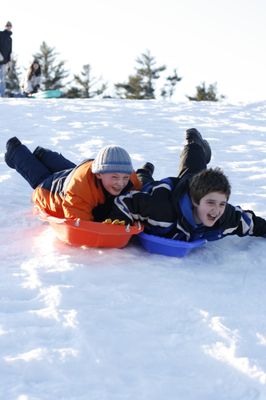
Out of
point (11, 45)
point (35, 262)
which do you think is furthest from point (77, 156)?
point (11, 45)

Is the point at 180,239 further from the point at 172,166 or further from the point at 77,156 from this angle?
the point at 77,156

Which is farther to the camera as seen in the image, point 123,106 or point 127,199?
point 123,106

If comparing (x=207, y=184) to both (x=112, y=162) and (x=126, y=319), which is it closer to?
(x=112, y=162)

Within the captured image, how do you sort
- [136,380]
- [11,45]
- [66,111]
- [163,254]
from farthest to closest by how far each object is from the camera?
[11,45] → [66,111] → [163,254] → [136,380]

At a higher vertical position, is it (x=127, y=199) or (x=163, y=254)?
(x=127, y=199)

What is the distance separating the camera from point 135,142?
275 inches

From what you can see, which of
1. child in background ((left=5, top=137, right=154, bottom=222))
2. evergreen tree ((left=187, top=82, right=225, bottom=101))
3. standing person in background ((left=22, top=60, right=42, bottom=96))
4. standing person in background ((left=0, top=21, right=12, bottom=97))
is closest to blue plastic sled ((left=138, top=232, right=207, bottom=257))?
child in background ((left=5, top=137, right=154, bottom=222))

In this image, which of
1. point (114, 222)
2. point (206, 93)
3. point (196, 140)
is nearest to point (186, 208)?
point (114, 222)

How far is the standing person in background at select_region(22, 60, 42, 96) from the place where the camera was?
12680 millimetres

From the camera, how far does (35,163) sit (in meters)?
4.04

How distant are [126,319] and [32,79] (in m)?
11.1

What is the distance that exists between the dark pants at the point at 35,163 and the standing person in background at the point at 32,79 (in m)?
8.93

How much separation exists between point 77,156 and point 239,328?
414 centimetres

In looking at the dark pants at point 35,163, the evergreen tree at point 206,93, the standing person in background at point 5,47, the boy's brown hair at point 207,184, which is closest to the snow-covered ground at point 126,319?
the dark pants at point 35,163
